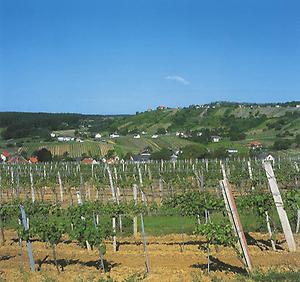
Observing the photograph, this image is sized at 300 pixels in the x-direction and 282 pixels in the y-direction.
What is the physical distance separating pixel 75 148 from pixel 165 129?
4427cm

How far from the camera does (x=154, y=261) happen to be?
38.5 ft

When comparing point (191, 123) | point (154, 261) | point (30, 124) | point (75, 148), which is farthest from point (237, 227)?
point (30, 124)

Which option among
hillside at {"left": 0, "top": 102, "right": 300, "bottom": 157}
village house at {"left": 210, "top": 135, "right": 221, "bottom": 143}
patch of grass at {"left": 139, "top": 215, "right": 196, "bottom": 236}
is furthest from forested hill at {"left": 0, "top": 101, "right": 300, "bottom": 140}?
patch of grass at {"left": 139, "top": 215, "right": 196, "bottom": 236}

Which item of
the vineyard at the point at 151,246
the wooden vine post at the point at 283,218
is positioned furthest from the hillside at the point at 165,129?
the wooden vine post at the point at 283,218

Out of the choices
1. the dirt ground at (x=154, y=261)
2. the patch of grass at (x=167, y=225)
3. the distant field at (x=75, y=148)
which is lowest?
the patch of grass at (x=167, y=225)

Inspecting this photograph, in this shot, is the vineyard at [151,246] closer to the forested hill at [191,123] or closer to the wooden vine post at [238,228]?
the wooden vine post at [238,228]

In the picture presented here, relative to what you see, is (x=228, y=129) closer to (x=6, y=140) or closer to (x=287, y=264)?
(x=6, y=140)

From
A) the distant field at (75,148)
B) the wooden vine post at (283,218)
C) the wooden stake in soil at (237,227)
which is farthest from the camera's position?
the distant field at (75,148)

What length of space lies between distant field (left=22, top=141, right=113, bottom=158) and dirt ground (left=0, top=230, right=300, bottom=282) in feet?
209

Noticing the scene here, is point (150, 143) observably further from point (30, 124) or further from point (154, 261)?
point (154, 261)

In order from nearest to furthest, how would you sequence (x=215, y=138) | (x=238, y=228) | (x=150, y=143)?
(x=238, y=228)
(x=150, y=143)
(x=215, y=138)

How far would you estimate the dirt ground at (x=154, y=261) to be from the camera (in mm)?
10328

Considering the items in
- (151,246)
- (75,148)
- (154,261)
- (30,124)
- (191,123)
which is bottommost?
(151,246)

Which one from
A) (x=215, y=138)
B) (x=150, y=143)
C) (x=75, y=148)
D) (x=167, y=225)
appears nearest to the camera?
(x=167, y=225)
